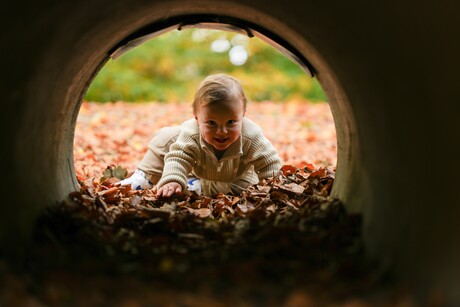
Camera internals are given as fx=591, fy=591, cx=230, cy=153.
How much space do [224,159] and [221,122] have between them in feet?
1.39

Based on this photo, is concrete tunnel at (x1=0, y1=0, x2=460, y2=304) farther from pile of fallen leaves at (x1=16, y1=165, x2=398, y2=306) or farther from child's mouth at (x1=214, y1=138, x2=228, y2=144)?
child's mouth at (x1=214, y1=138, x2=228, y2=144)

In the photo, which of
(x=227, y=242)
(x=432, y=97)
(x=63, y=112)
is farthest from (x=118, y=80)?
(x=432, y=97)

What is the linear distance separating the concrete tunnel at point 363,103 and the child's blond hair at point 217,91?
3.86ft

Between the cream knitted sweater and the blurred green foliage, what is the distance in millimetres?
8441

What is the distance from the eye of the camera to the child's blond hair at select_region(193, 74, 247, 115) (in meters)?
4.83

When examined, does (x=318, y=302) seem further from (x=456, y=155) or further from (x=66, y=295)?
(x=66, y=295)

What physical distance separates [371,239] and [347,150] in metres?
1.08

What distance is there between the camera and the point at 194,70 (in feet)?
53.6

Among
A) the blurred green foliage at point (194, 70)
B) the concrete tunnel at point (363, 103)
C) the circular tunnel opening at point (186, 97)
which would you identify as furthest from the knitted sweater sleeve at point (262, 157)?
the blurred green foliage at point (194, 70)

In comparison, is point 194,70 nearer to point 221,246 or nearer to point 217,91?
point 217,91

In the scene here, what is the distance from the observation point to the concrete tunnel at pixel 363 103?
2.32 m

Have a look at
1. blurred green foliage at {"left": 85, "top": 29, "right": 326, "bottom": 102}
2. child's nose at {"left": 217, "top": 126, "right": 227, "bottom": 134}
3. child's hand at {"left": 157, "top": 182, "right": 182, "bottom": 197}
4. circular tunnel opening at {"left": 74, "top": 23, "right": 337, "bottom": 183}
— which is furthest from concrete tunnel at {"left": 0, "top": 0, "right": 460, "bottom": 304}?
blurred green foliage at {"left": 85, "top": 29, "right": 326, "bottom": 102}

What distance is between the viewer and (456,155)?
7.44 feet

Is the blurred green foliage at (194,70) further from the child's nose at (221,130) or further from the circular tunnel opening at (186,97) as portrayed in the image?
the child's nose at (221,130)
